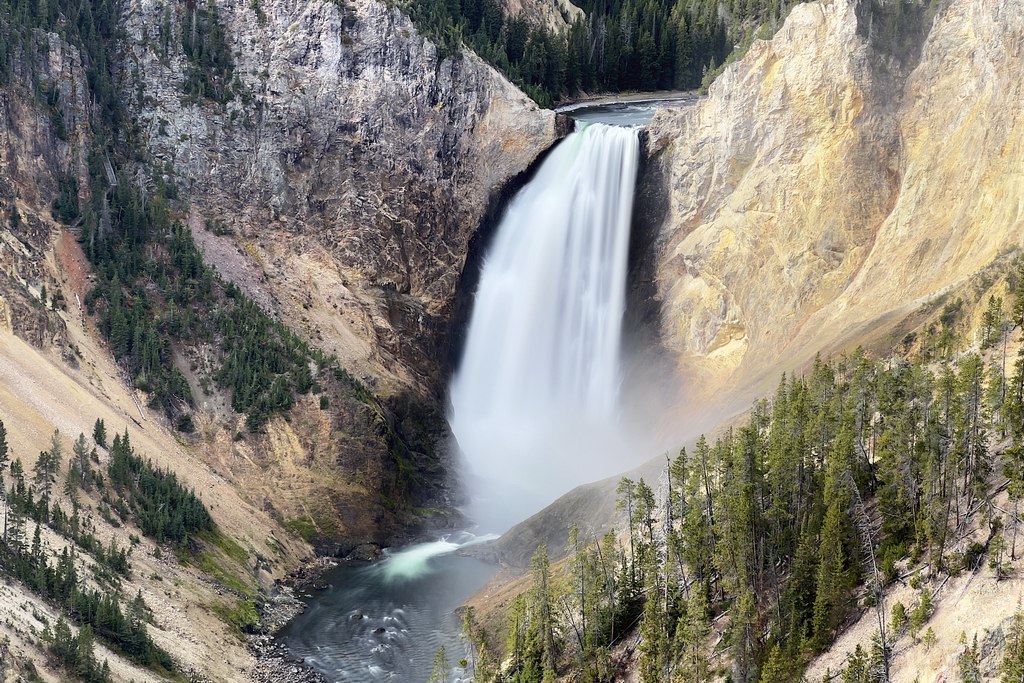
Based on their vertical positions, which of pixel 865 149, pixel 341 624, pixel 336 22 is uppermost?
pixel 336 22

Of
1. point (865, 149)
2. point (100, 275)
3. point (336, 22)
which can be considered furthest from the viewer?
point (336, 22)

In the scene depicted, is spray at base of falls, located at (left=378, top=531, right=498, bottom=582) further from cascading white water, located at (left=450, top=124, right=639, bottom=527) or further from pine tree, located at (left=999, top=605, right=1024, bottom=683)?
pine tree, located at (left=999, top=605, right=1024, bottom=683)

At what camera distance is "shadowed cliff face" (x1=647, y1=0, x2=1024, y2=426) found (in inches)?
2749

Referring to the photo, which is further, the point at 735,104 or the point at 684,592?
the point at 735,104

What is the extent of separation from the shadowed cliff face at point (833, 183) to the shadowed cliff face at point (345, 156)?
18007 mm

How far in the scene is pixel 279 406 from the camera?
273 ft

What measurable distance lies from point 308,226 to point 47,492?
37447 mm

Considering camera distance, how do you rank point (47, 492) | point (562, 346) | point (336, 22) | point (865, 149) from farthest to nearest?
1. point (336, 22)
2. point (562, 346)
3. point (865, 149)
4. point (47, 492)

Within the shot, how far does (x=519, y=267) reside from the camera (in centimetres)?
9738

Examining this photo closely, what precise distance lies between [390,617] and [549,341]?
33.0 meters

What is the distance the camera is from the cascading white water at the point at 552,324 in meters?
90.6

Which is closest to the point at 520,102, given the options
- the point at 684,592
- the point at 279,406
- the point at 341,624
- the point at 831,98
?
the point at 831,98

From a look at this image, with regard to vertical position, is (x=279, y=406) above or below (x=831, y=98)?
below

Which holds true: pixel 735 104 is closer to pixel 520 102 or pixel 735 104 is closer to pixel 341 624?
A: pixel 520 102
